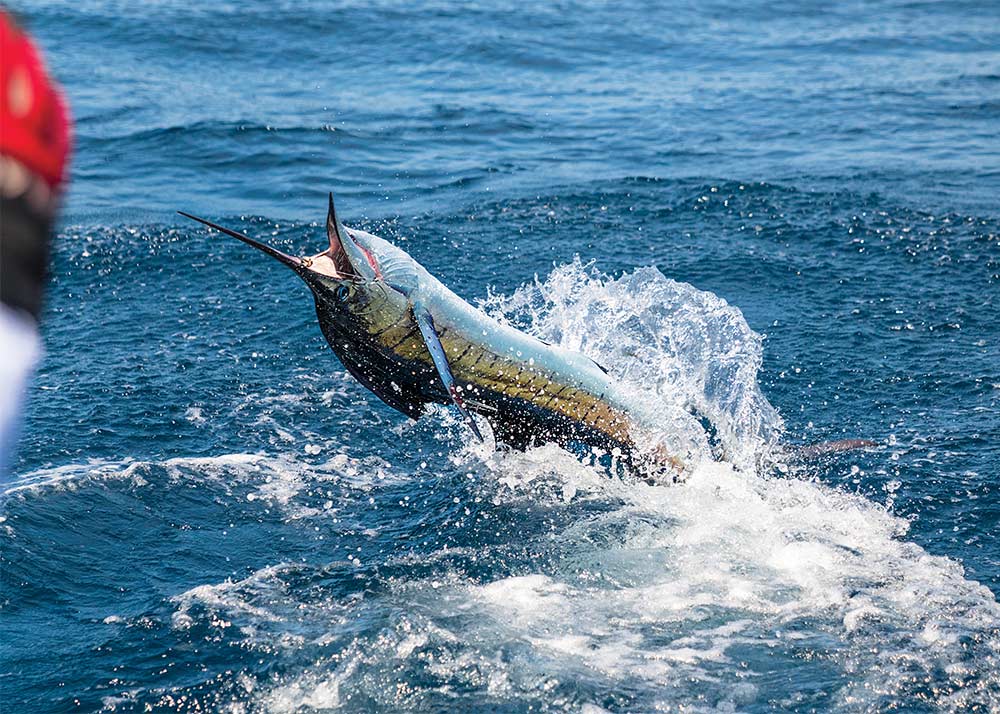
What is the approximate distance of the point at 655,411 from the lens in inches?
338

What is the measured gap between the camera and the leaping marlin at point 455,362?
7183 mm

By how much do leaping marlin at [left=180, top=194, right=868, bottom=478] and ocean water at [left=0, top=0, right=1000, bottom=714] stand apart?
740 mm

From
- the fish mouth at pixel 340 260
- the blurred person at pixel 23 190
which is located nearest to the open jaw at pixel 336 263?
the fish mouth at pixel 340 260

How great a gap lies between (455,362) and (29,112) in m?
5.48

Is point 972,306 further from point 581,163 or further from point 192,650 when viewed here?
point 192,650

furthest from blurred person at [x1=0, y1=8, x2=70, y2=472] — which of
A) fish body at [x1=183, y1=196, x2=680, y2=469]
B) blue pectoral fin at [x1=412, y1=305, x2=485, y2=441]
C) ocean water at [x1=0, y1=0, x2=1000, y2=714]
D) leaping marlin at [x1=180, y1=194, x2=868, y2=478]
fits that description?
ocean water at [x1=0, y1=0, x2=1000, y2=714]

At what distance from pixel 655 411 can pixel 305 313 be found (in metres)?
5.03

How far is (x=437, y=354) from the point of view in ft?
23.3

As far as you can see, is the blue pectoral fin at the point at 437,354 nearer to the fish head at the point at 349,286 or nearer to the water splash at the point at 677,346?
the fish head at the point at 349,286

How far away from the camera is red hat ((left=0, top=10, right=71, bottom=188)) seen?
88.7 inches

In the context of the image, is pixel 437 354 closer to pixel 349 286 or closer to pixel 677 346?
pixel 349 286

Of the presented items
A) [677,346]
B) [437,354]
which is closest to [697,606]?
[437,354]

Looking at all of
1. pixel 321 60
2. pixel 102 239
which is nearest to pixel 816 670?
pixel 102 239

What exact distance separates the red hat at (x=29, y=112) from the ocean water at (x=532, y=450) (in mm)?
5024
